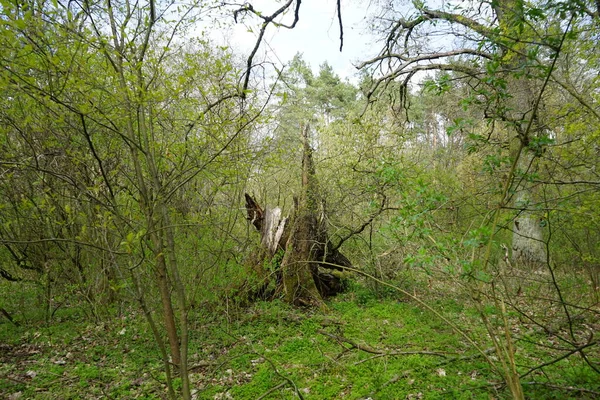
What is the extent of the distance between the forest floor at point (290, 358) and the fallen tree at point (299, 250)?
1.35 ft

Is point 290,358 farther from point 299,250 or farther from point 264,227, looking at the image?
point 264,227

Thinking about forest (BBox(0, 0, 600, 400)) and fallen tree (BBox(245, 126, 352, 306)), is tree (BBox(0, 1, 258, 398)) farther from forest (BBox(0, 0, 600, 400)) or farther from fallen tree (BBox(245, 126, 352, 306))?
fallen tree (BBox(245, 126, 352, 306))

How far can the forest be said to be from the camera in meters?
2.22

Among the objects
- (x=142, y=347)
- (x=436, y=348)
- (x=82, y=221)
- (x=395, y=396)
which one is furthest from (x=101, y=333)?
(x=436, y=348)

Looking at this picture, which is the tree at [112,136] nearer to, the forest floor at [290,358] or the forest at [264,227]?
the forest at [264,227]

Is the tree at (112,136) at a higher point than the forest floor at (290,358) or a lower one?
higher

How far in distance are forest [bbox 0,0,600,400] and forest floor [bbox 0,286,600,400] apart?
0.03 m

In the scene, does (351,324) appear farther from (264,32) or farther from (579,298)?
(264,32)

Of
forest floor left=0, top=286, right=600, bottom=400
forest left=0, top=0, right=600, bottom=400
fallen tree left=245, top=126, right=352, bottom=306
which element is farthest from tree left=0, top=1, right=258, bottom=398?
fallen tree left=245, top=126, right=352, bottom=306

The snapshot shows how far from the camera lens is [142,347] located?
183 inches

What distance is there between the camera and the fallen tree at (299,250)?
5.98 m

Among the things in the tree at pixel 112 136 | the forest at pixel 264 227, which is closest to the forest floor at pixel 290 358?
the forest at pixel 264 227

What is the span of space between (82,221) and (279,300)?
3323 mm

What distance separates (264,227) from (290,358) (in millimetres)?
2915
